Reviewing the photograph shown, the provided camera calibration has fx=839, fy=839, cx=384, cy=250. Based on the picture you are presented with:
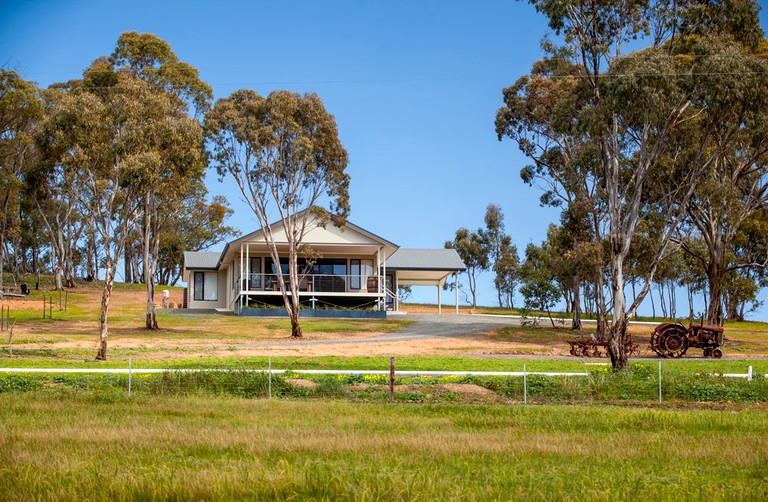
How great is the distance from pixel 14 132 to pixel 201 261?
1689cm

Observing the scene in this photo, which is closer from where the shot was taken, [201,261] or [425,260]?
[425,260]

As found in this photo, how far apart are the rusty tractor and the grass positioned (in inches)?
670

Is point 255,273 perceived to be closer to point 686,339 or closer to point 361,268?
point 361,268

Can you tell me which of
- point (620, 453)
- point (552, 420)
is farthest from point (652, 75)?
point (620, 453)

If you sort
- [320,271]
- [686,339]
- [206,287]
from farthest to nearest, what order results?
1. [206,287]
2. [320,271]
3. [686,339]

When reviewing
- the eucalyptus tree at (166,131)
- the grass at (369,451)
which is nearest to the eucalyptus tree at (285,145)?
the eucalyptus tree at (166,131)

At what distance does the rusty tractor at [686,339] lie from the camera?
32.6 meters

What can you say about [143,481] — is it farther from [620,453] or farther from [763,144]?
[763,144]

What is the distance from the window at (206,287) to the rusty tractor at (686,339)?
121ft

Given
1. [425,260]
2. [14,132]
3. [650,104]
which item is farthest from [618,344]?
[14,132]

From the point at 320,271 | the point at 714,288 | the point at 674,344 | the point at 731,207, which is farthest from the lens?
the point at 320,271

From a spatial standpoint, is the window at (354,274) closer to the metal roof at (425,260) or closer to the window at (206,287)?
the metal roof at (425,260)

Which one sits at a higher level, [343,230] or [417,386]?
[343,230]

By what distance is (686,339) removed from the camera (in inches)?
1281
